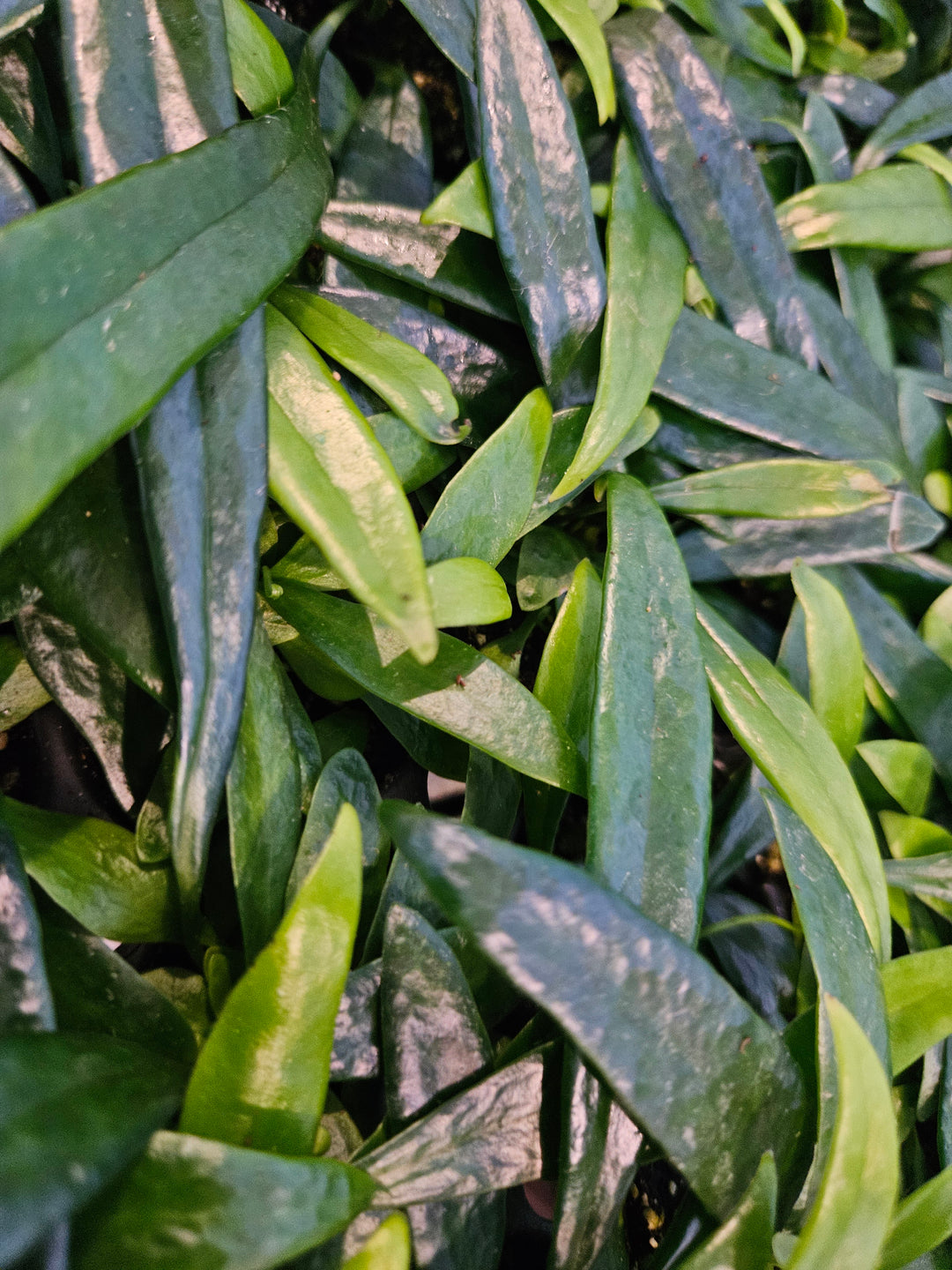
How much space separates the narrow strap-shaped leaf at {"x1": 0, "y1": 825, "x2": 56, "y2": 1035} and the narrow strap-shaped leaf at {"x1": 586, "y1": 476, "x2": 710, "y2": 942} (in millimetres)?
247

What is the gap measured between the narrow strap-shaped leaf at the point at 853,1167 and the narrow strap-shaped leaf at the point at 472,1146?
12 cm

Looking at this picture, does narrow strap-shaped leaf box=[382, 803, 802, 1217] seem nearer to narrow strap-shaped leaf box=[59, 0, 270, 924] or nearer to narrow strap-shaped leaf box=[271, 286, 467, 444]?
narrow strap-shaped leaf box=[59, 0, 270, 924]

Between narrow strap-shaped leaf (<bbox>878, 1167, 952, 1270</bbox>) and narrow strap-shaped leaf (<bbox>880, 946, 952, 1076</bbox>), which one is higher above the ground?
narrow strap-shaped leaf (<bbox>880, 946, 952, 1076</bbox>)

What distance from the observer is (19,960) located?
319 mm

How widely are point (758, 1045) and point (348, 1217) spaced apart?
204mm

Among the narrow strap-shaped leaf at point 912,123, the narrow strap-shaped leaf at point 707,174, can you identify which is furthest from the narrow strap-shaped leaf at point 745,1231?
the narrow strap-shaped leaf at point 912,123

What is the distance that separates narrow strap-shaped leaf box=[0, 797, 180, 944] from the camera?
39 cm

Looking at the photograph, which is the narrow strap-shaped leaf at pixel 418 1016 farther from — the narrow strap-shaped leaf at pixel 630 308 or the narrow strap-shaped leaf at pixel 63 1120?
the narrow strap-shaped leaf at pixel 630 308

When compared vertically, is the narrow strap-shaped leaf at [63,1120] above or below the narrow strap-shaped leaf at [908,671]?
above

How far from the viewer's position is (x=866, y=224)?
65cm

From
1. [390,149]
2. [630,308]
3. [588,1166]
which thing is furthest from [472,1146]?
[390,149]

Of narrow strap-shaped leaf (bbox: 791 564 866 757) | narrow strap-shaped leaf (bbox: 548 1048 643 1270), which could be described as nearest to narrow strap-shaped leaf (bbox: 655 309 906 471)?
narrow strap-shaped leaf (bbox: 791 564 866 757)

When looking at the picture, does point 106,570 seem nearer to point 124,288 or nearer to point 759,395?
point 124,288

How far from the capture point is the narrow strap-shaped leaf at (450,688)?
43 cm
